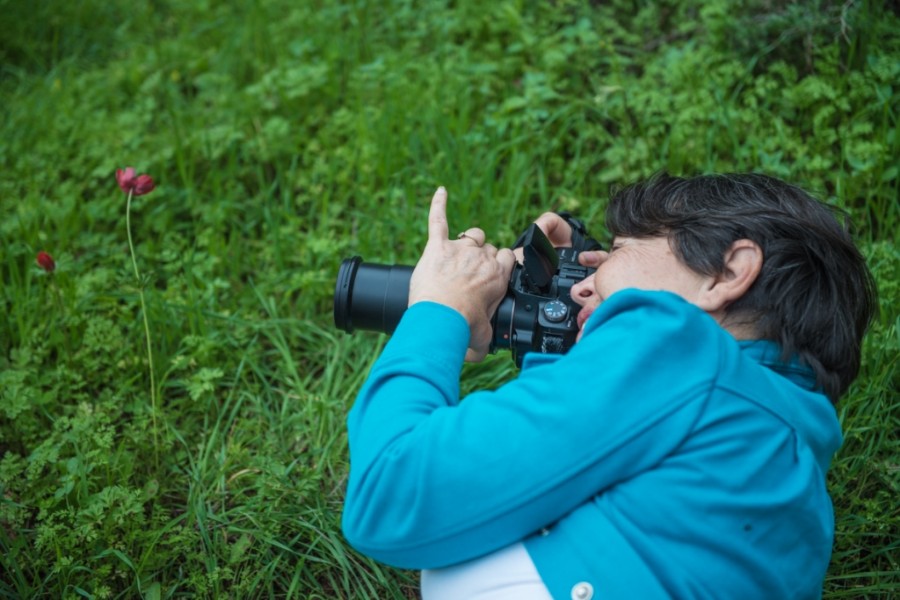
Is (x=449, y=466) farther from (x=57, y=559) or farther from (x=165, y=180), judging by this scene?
(x=165, y=180)

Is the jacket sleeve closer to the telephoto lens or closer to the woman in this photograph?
the woman

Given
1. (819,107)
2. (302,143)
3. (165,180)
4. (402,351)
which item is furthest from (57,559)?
(819,107)

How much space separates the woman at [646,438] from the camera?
118 centimetres

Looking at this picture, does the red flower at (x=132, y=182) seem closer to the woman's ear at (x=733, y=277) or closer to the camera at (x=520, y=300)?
the camera at (x=520, y=300)

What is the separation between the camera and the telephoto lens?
159 cm

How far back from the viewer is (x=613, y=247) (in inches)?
60.0

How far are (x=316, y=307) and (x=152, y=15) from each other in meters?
2.10

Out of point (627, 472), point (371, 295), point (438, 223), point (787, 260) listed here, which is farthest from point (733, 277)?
point (371, 295)

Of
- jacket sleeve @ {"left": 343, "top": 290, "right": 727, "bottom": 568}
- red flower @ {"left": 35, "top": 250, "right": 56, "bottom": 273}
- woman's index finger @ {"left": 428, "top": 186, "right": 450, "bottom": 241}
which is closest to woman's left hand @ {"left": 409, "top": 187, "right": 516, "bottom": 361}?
woman's index finger @ {"left": 428, "top": 186, "right": 450, "bottom": 241}

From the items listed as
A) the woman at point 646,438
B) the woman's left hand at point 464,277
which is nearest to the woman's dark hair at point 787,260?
the woman at point 646,438

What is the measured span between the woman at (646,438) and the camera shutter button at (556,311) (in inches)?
5.7

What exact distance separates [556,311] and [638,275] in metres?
0.17

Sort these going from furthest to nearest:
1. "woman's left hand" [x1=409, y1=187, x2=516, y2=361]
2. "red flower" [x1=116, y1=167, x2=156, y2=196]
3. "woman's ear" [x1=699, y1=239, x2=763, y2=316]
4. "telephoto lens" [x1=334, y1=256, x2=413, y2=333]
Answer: "red flower" [x1=116, y1=167, x2=156, y2=196] → "telephoto lens" [x1=334, y1=256, x2=413, y2=333] → "woman's left hand" [x1=409, y1=187, x2=516, y2=361] → "woman's ear" [x1=699, y1=239, x2=763, y2=316]

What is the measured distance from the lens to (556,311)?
5.00 feet
